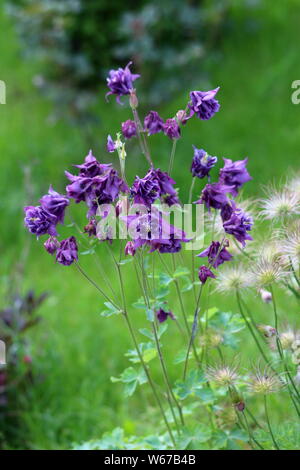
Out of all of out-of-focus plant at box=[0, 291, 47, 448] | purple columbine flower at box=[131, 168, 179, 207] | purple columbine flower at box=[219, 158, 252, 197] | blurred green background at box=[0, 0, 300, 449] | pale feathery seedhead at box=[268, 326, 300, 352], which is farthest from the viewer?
blurred green background at box=[0, 0, 300, 449]

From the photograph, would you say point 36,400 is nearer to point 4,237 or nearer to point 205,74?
point 4,237

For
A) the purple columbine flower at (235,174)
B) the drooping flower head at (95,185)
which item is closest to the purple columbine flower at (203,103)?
the purple columbine flower at (235,174)

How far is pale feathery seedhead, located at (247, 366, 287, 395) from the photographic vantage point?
1.69 metres

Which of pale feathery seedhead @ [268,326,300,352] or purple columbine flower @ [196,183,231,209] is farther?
pale feathery seedhead @ [268,326,300,352]

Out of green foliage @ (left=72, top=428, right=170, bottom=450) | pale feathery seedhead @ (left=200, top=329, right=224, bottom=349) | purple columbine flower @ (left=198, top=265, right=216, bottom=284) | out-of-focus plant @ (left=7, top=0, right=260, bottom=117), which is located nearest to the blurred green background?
out-of-focus plant @ (left=7, top=0, right=260, bottom=117)

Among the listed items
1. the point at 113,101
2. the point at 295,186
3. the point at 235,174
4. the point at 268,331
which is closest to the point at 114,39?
the point at 113,101

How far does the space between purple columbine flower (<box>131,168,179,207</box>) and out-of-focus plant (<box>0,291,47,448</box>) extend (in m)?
1.37

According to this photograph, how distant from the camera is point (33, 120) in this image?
4.83 metres

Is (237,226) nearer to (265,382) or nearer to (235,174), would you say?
(235,174)

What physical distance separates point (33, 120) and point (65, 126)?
0.26 meters

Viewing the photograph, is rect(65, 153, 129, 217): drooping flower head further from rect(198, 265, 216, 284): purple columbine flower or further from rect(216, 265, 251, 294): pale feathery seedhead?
rect(216, 265, 251, 294): pale feathery seedhead

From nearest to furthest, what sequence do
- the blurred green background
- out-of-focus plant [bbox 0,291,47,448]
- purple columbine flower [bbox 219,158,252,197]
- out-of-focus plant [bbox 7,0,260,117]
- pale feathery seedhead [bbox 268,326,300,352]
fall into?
purple columbine flower [bbox 219,158,252,197] < pale feathery seedhead [bbox 268,326,300,352] < out-of-focus plant [bbox 0,291,47,448] < the blurred green background < out-of-focus plant [bbox 7,0,260,117]

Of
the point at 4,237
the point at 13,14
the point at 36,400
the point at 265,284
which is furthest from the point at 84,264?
the point at 265,284

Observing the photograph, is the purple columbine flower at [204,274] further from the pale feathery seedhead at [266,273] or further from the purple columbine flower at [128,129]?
the purple columbine flower at [128,129]
